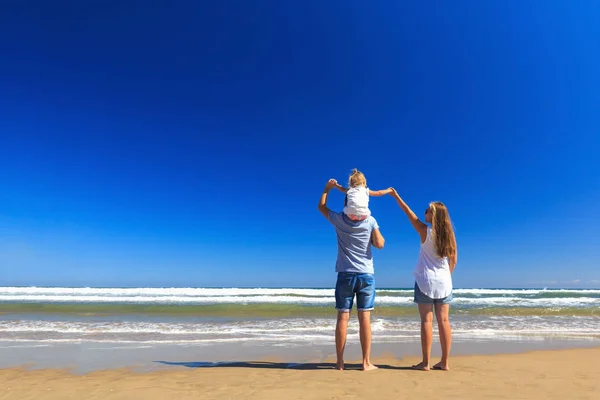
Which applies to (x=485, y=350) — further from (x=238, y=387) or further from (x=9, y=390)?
(x=9, y=390)

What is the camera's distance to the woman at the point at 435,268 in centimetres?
397

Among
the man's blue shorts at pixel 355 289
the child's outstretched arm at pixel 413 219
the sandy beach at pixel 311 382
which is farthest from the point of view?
the child's outstretched arm at pixel 413 219

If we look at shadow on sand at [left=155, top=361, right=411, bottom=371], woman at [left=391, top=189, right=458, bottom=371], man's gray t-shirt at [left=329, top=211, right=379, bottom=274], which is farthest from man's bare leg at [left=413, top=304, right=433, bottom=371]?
man's gray t-shirt at [left=329, top=211, right=379, bottom=274]

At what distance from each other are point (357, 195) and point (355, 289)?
0.94 m

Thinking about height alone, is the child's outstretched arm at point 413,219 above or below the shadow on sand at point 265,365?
above

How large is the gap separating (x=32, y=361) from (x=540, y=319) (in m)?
11.3

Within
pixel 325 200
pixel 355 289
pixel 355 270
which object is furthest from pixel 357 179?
pixel 355 289

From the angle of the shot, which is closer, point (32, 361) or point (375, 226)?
point (375, 226)

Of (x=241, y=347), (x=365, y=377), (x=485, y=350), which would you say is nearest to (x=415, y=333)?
(x=485, y=350)

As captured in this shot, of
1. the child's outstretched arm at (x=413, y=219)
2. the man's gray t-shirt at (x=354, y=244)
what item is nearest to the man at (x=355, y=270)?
the man's gray t-shirt at (x=354, y=244)

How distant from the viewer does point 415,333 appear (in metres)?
7.57

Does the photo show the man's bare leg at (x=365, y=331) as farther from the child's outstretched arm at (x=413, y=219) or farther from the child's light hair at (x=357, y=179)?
the child's light hair at (x=357, y=179)

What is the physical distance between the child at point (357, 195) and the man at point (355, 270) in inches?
2.9

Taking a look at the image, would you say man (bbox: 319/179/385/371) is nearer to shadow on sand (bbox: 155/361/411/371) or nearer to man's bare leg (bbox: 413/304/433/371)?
shadow on sand (bbox: 155/361/411/371)
